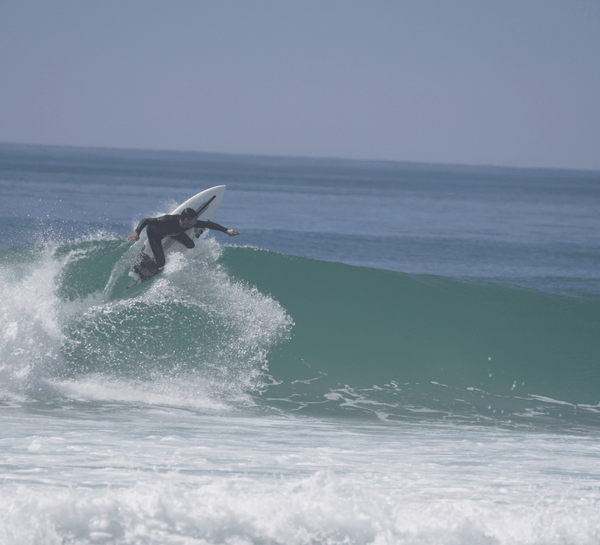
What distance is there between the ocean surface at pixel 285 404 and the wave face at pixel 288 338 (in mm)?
40

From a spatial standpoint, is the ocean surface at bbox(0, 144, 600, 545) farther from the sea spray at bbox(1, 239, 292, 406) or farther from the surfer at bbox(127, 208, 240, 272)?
the surfer at bbox(127, 208, 240, 272)

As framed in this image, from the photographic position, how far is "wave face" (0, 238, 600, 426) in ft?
28.4

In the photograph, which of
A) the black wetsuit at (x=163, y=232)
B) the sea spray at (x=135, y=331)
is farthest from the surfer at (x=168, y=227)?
the sea spray at (x=135, y=331)

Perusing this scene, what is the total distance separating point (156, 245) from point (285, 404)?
3.88 m

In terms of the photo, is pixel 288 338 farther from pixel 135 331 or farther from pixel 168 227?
pixel 168 227

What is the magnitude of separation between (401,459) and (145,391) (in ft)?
12.3

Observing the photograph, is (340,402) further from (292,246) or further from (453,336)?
(292,246)

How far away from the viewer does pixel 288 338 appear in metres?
10.7

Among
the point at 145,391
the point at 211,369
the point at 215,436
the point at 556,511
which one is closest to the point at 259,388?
the point at 211,369

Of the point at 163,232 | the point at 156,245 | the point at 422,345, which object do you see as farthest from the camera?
the point at 422,345

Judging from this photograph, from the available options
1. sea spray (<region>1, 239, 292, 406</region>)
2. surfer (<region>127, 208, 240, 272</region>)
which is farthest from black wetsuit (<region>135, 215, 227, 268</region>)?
sea spray (<region>1, 239, 292, 406</region>)

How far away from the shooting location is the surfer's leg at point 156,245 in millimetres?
10484

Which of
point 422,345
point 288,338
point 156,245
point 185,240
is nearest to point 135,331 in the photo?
point 156,245

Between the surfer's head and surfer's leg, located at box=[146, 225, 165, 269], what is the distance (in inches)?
18.1
